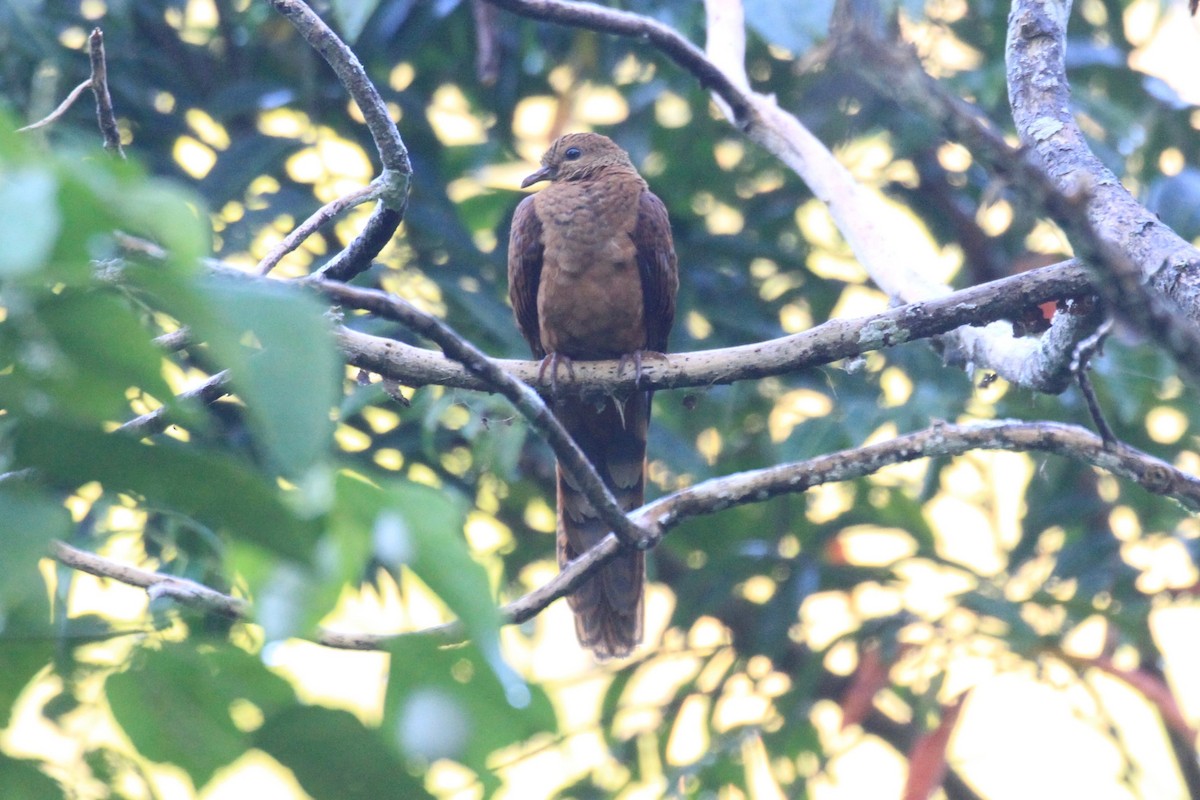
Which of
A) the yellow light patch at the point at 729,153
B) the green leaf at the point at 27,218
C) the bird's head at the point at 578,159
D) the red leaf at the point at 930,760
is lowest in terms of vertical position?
the red leaf at the point at 930,760

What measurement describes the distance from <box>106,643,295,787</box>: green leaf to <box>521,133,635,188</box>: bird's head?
3.89m

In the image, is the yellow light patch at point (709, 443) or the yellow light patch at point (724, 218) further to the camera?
the yellow light patch at point (724, 218)

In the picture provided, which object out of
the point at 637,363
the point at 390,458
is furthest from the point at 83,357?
the point at 390,458

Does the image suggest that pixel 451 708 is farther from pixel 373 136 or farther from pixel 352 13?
pixel 352 13

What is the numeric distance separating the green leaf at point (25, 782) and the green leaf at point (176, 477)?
0.25 m

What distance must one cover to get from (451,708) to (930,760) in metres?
3.73

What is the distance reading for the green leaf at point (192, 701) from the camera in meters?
1.04

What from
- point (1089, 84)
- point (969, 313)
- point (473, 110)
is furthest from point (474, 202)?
point (969, 313)

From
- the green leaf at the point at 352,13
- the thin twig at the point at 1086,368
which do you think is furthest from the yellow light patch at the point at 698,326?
the thin twig at the point at 1086,368

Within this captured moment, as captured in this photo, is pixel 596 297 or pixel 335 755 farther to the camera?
pixel 596 297

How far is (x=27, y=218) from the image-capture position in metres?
0.87

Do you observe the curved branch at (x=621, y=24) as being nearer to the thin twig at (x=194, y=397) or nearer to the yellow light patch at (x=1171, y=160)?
the thin twig at (x=194, y=397)

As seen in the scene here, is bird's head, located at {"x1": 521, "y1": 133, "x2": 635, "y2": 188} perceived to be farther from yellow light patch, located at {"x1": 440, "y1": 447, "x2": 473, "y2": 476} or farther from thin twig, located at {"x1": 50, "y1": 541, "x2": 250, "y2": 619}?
thin twig, located at {"x1": 50, "y1": 541, "x2": 250, "y2": 619}

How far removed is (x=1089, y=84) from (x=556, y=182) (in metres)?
2.32
